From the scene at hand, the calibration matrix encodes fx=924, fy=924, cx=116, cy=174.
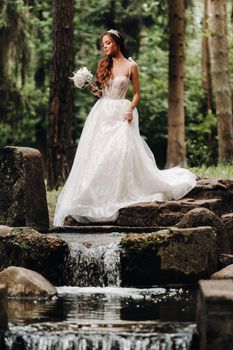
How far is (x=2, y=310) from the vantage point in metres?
8.16

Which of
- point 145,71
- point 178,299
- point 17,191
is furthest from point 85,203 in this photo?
point 145,71

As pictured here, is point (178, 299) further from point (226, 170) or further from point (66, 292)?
point (226, 170)

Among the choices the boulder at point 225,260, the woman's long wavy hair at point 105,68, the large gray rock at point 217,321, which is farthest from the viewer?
the woman's long wavy hair at point 105,68

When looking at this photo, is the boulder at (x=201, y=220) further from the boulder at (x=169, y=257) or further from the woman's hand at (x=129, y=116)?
the woman's hand at (x=129, y=116)

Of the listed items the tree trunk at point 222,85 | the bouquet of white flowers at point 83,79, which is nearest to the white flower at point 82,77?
the bouquet of white flowers at point 83,79

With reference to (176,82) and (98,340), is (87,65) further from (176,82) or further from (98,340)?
(98,340)

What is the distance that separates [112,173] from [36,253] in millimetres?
3013

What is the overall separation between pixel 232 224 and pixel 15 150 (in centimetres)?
319

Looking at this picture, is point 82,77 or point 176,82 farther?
point 176,82

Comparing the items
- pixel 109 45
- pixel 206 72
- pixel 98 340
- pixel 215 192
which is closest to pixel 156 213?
pixel 215 192

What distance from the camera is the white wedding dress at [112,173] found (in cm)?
1353

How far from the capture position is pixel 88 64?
108 ft

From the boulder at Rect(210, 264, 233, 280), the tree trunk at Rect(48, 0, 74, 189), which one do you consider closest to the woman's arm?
the boulder at Rect(210, 264, 233, 280)

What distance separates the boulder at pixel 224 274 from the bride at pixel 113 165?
2.95 m
